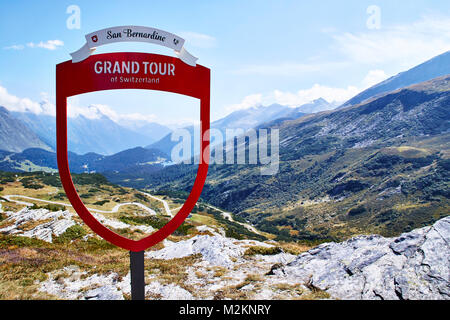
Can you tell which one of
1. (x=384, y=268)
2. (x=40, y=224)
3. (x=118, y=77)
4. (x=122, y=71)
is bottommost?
(x=40, y=224)

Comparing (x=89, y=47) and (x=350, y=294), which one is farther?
(x=350, y=294)

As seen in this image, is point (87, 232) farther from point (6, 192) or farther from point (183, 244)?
point (6, 192)

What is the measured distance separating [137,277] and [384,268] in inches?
402

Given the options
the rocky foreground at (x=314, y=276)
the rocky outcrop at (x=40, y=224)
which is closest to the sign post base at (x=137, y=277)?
the rocky foreground at (x=314, y=276)

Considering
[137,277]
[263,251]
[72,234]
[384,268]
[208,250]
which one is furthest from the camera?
[72,234]

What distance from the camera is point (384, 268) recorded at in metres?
12.5

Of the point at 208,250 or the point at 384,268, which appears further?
the point at 208,250

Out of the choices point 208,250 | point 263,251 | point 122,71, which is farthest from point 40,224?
point 122,71

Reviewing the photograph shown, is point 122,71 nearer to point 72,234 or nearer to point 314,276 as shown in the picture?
point 314,276

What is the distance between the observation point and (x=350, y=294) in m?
11.7

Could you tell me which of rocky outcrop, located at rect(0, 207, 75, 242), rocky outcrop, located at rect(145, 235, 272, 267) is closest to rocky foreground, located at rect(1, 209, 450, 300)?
rocky outcrop, located at rect(145, 235, 272, 267)

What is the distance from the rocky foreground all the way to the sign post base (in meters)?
1.59
